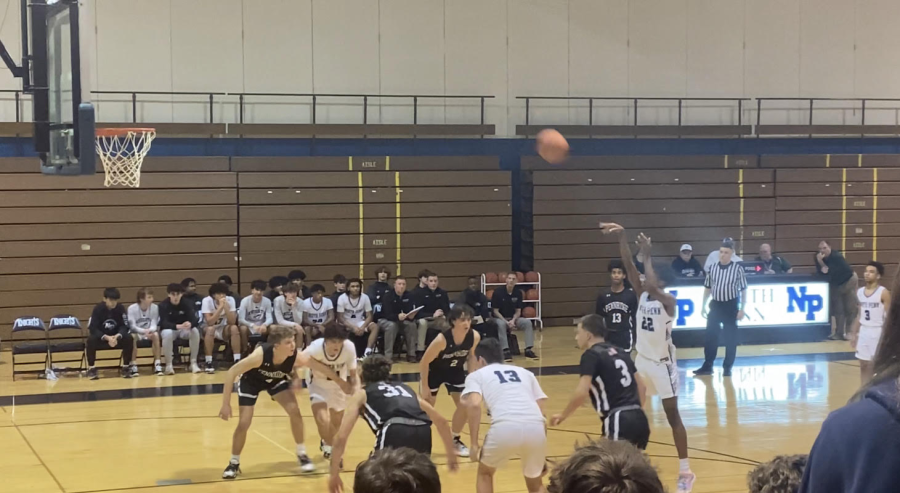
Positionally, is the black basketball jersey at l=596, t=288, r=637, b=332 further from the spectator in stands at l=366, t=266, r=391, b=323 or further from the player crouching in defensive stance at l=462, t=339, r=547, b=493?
the player crouching in defensive stance at l=462, t=339, r=547, b=493

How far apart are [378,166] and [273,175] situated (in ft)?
7.28

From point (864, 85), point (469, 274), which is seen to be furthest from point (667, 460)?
point (864, 85)

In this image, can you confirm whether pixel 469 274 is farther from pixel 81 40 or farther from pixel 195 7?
pixel 81 40

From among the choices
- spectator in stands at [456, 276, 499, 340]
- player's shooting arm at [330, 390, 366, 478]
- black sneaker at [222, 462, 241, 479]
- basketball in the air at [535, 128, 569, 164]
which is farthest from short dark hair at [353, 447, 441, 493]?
spectator in stands at [456, 276, 499, 340]

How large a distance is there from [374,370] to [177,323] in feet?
30.3

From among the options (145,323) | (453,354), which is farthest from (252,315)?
(453,354)

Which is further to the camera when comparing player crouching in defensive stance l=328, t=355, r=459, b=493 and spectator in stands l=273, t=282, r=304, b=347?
spectator in stands l=273, t=282, r=304, b=347

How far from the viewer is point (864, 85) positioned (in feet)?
76.3

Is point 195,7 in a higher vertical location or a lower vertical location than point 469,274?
higher

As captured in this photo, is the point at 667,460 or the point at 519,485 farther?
the point at 667,460

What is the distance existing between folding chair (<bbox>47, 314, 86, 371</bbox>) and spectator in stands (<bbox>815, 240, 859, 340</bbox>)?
43.9ft

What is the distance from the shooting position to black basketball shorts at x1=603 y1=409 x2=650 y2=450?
6.83m

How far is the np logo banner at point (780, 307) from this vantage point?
17406mm

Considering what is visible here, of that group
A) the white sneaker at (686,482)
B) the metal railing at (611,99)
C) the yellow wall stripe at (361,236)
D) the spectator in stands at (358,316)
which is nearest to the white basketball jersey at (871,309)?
the white sneaker at (686,482)
